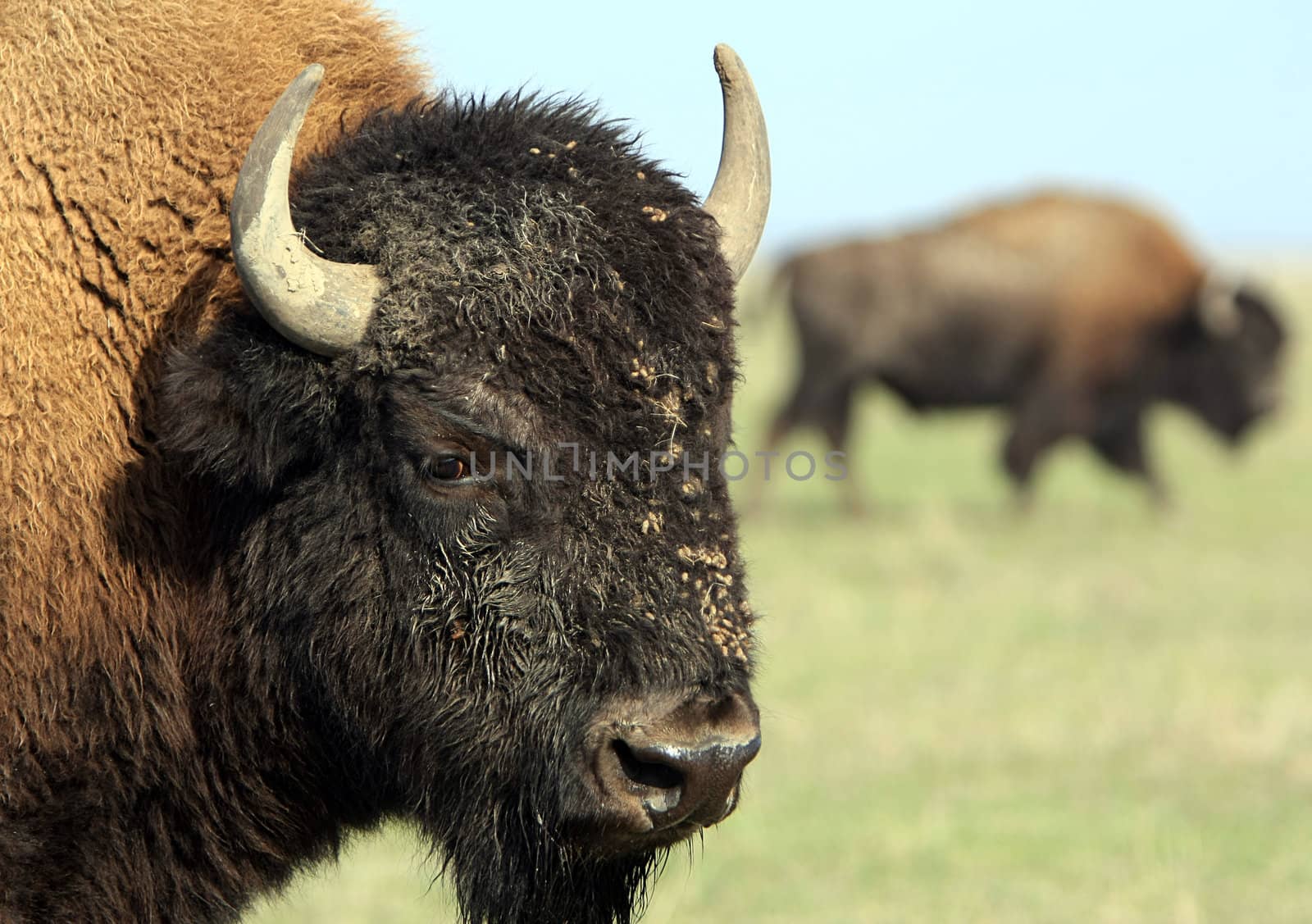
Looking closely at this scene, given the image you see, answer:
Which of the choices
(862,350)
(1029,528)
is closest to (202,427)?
(1029,528)

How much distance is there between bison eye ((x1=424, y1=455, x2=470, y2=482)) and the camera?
2.77 m

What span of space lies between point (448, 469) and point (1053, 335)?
1375 centimetres

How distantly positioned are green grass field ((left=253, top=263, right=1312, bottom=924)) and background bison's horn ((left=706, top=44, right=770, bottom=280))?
0.94 m

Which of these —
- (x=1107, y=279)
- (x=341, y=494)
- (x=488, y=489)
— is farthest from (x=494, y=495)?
(x=1107, y=279)

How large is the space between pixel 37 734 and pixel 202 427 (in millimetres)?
672

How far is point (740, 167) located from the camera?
336 cm

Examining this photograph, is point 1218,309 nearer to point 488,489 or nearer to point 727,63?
point 727,63

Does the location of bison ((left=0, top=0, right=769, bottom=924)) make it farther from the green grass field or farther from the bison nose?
the green grass field

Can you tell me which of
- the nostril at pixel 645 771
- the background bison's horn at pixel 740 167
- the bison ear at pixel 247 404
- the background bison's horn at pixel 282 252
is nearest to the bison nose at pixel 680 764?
the nostril at pixel 645 771

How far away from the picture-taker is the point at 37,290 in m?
2.88

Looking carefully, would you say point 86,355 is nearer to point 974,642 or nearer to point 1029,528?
point 974,642

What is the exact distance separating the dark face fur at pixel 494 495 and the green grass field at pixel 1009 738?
0.51 m

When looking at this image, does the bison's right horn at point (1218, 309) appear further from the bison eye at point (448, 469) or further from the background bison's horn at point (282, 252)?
the background bison's horn at point (282, 252)

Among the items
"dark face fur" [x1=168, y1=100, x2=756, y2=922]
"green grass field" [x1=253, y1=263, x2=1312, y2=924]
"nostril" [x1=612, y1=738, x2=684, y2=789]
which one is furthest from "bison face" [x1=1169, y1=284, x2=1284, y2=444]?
"nostril" [x1=612, y1=738, x2=684, y2=789]
